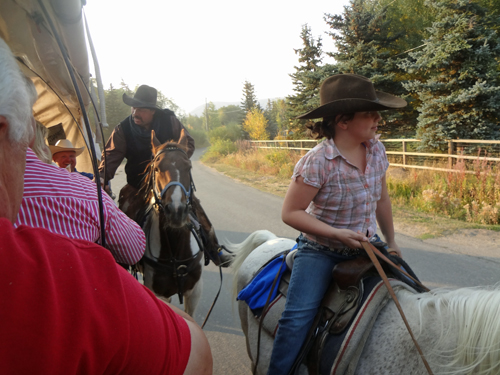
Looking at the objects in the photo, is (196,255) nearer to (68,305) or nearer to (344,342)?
(344,342)

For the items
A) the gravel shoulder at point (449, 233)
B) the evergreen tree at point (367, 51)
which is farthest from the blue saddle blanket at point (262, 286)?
the evergreen tree at point (367, 51)

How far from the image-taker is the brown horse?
2691 mm

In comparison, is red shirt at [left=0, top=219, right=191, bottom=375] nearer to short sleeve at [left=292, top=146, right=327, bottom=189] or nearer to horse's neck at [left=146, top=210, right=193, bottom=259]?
short sleeve at [left=292, top=146, right=327, bottom=189]

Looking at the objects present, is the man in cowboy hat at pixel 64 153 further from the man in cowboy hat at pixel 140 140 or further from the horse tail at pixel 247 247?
the horse tail at pixel 247 247

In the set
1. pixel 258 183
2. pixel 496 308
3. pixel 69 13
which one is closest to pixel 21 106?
pixel 69 13

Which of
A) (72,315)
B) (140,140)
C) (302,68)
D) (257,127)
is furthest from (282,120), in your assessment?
(72,315)

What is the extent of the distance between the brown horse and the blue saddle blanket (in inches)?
31.8

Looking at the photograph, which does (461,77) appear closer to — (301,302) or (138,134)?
(138,134)

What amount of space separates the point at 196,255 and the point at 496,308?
7.75ft

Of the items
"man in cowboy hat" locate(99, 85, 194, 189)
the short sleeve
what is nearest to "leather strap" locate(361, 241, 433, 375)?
the short sleeve

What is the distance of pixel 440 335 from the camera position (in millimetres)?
1482

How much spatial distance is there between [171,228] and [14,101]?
2.24 metres

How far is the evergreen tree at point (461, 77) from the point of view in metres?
9.54

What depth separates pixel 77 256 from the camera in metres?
0.72
